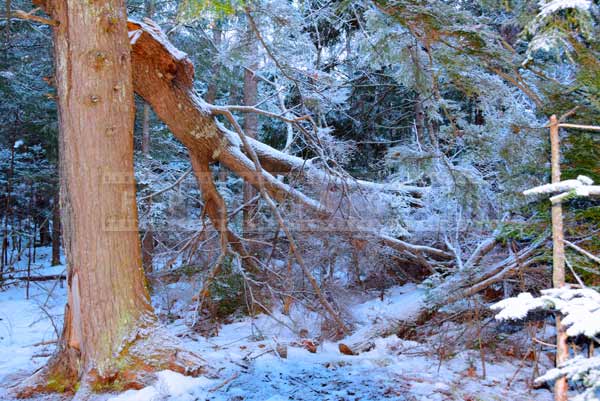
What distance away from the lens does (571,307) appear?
1.44m

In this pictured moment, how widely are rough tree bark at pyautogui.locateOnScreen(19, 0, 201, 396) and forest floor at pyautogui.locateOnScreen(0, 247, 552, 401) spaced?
218mm

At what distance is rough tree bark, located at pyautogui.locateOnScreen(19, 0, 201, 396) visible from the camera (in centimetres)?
303

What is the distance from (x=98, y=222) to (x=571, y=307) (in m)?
2.98

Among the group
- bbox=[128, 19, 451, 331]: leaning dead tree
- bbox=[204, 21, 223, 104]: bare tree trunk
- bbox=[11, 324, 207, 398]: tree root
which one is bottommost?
bbox=[11, 324, 207, 398]: tree root

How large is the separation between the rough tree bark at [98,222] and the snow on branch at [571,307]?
8.42 ft

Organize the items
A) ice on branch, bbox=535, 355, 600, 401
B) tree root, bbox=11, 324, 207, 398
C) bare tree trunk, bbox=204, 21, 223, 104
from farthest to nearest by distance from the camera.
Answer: bare tree trunk, bbox=204, 21, 223, 104 → tree root, bbox=11, 324, 207, 398 → ice on branch, bbox=535, 355, 600, 401

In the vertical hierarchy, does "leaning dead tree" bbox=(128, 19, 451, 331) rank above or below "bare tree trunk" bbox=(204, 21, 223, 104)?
below

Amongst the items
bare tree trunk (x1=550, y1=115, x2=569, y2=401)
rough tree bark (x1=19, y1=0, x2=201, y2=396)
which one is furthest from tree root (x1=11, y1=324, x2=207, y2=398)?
bare tree trunk (x1=550, y1=115, x2=569, y2=401)

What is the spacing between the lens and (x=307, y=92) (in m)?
6.15

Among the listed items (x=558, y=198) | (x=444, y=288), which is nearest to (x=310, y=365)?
(x=444, y=288)

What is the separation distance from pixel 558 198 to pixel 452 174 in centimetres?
347

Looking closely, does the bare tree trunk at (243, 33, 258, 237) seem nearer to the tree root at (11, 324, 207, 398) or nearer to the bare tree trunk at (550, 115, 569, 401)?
the tree root at (11, 324, 207, 398)

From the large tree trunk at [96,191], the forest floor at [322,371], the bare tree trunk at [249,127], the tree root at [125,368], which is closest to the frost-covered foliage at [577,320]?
the forest floor at [322,371]

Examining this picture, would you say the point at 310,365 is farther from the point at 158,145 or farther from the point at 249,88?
the point at 158,145
